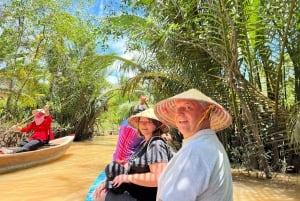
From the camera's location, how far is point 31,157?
8.50 m

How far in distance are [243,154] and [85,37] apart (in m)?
11.7

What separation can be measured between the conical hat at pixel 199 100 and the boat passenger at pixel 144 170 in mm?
213

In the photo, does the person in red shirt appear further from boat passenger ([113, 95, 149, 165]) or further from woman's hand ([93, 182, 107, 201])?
woman's hand ([93, 182, 107, 201])

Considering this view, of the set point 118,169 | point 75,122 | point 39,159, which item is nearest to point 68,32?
point 75,122

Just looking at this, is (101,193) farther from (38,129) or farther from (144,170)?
(38,129)

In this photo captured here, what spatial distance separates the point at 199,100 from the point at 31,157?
756cm

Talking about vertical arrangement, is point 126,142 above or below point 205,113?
below

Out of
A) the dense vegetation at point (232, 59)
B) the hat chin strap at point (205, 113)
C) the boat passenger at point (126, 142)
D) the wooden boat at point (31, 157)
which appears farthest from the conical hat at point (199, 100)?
the wooden boat at point (31, 157)

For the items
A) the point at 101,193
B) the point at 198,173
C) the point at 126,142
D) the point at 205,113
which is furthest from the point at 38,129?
the point at 198,173

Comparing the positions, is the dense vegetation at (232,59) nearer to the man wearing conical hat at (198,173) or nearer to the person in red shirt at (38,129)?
the person in red shirt at (38,129)

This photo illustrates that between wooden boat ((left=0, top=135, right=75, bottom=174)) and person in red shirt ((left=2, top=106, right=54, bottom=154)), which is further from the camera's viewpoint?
person in red shirt ((left=2, top=106, right=54, bottom=154))

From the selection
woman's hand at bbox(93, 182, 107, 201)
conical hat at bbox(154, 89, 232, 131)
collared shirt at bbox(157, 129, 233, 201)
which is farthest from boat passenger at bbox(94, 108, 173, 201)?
collared shirt at bbox(157, 129, 233, 201)

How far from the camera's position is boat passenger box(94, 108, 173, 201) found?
2332 mm

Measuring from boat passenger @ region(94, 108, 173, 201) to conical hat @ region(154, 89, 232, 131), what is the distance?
213mm
